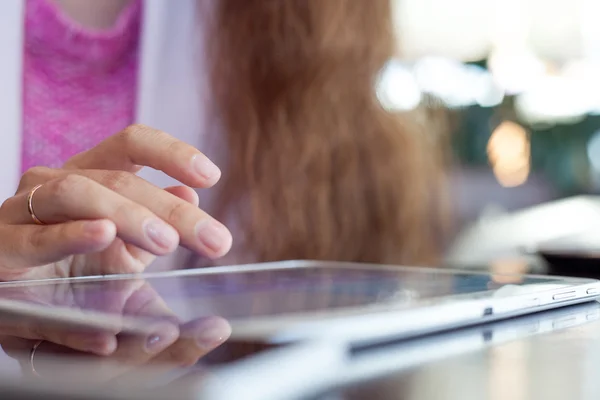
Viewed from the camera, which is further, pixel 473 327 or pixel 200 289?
pixel 200 289

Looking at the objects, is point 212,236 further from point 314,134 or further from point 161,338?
point 314,134

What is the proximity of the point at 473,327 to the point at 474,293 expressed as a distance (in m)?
0.04

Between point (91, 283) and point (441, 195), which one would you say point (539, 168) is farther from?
point (91, 283)

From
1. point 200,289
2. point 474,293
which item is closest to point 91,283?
point 200,289

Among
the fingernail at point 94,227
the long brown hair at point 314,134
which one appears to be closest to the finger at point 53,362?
the fingernail at point 94,227

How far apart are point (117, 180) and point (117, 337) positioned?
321 millimetres

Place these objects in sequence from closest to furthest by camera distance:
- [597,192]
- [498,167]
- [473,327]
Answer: [473,327] → [597,192] → [498,167]

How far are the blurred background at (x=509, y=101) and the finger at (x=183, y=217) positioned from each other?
1.05m

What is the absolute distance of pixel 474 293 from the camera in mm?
402

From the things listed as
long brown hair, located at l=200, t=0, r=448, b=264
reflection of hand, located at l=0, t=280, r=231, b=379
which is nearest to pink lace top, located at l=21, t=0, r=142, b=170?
long brown hair, located at l=200, t=0, r=448, b=264

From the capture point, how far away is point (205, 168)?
0.58m

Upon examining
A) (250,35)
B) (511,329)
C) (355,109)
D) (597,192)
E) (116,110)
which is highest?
(250,35)

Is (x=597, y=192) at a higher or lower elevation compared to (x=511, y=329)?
higher

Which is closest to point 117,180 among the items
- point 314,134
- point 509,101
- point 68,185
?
point 68,185
